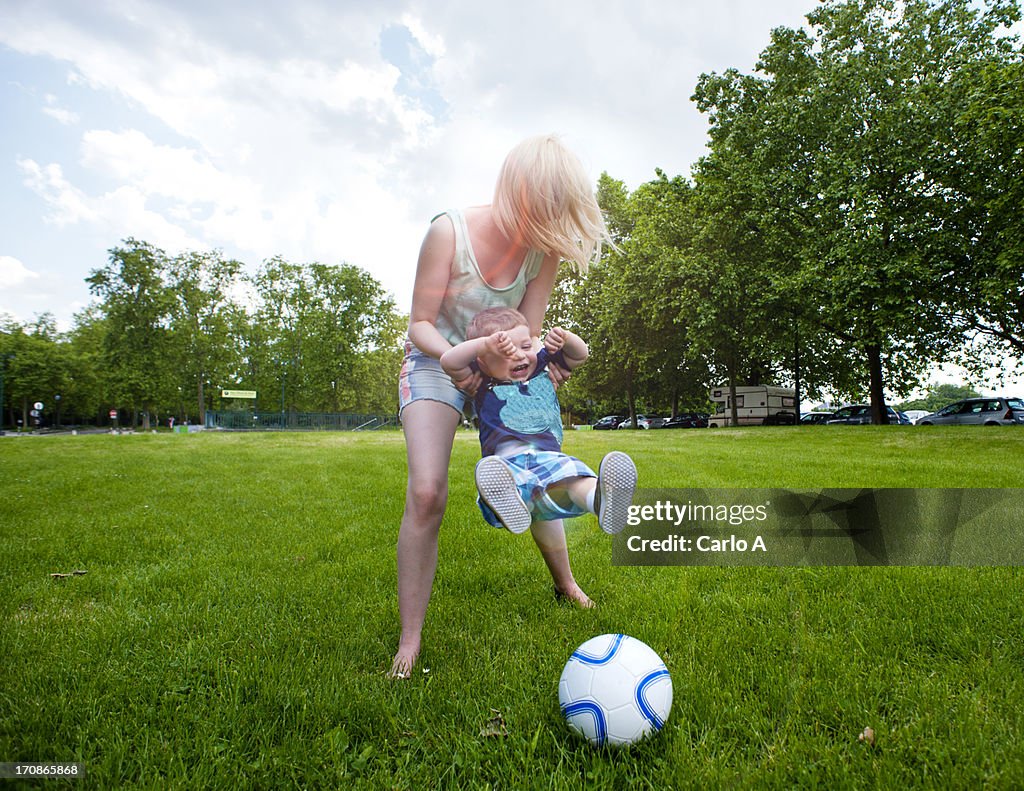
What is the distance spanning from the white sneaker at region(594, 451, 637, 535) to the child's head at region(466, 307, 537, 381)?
0.52m

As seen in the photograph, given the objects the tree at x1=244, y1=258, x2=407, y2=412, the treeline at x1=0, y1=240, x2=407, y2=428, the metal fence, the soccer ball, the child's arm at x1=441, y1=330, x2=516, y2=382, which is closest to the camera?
the soccer ball

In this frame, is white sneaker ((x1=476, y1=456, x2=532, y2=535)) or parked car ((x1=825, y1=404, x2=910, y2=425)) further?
parked car ((x1=825, y1=404, x2=910, y2=425))

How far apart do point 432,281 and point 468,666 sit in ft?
5.82

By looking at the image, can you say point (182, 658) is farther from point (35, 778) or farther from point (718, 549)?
point (718, 549)

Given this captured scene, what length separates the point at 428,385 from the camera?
9.04 feet

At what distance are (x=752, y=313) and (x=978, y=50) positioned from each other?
34.8 ft

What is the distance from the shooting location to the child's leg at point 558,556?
3228mm

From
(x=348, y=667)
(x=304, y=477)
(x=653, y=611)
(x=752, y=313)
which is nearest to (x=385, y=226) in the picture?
(x=348, y=667)

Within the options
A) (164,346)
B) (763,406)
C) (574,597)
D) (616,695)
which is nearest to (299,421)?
(164,346)

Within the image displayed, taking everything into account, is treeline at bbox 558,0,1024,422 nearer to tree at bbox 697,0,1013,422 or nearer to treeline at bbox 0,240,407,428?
tree at bbox 697,0,1013,422

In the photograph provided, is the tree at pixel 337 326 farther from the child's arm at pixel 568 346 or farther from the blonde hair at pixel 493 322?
the child's arm at pixel 568 346

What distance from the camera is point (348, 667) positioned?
109 inches

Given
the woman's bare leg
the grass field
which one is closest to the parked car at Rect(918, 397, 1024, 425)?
the grass field

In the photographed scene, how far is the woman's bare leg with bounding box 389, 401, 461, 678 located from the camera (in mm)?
2693
